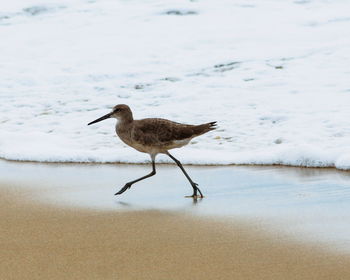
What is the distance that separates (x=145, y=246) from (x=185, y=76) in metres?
5.54

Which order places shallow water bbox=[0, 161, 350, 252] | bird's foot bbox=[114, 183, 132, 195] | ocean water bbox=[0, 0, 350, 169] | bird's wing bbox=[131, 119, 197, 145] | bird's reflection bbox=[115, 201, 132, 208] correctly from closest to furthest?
1. shallow water bbox=[0, 161, 350, 252]
2. bird's reflection bbox=[115, 201, 132, 208]
3. bird's foot bbox=[114, 183, 132, 195]
4. bird's wing bbox=[131, 119, 197, 145]
5. ocean water bbox=[0, 0, 350, 169]

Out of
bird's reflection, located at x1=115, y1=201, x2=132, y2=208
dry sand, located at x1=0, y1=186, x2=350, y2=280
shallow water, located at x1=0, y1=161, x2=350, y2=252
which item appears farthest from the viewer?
bird's reflection, located at x1=115, y1=201, x2=132, y2=208

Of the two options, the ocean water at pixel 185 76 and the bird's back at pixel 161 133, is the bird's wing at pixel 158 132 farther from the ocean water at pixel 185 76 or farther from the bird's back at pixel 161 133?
the ocean water at pixel 185 76

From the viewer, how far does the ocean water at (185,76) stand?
7254 mm

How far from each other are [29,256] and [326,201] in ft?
A: 7.07

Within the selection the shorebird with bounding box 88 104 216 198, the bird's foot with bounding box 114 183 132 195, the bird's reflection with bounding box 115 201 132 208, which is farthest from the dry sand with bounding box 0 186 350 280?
the shorebird with bounding box 88 104 216 198

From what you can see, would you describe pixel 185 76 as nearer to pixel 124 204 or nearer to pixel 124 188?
pixel 124 188

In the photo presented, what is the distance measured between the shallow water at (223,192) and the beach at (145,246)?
0.30 feet

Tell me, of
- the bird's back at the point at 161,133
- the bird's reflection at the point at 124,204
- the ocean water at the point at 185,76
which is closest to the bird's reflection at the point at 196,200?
the bird's reflection at the point at 124,204

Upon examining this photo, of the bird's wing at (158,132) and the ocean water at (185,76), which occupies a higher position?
the bird's wing at (158,132)

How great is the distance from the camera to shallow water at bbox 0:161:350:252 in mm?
4891

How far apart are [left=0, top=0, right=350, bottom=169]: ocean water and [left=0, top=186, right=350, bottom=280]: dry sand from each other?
1920mm

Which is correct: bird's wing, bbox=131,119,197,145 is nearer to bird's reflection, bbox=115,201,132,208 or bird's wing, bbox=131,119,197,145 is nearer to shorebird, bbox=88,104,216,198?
shorebird, bbox=88,104,216,198

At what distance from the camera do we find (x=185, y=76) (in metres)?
9.78
